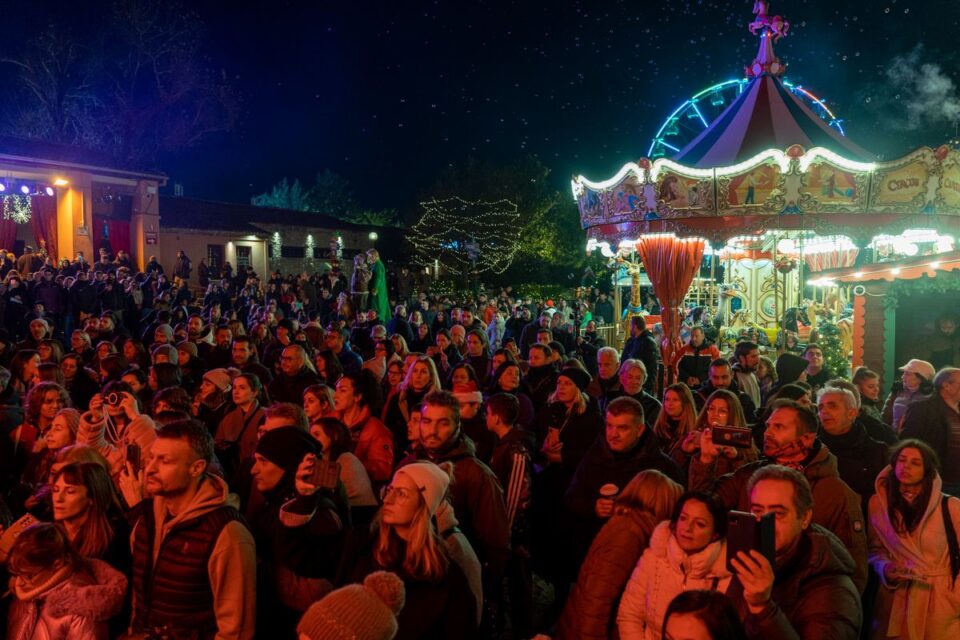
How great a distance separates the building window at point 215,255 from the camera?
110ft

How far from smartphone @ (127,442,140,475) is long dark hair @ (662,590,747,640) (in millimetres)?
3290

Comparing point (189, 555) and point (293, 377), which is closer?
point (189, 555)

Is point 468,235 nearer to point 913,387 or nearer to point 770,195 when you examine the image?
point 770,195

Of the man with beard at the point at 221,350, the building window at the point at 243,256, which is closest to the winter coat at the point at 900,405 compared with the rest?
the man with beard at the point at 221,350

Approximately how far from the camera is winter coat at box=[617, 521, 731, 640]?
3074 millimetres

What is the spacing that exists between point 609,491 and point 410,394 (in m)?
2.68

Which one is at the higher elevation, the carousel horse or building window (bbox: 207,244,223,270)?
the carousel horse

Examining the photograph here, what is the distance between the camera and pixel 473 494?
13.3 feet

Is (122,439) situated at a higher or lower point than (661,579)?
higher

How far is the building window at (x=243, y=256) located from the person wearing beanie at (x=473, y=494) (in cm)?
3292

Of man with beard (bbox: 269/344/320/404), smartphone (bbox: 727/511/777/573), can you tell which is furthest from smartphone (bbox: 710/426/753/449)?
man with beard (bbox: 269/344/320/404)

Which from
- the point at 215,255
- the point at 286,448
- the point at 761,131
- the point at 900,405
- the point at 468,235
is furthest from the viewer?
the point at 468,235

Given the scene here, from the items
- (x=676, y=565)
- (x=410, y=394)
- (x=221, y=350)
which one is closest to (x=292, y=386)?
(x=410, y=394)

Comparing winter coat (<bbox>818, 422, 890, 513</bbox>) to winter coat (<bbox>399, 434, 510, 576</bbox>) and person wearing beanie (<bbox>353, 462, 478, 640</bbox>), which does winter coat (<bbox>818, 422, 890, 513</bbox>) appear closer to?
winter coat (<bbox>399, 434, 510, 576</bbox>)
